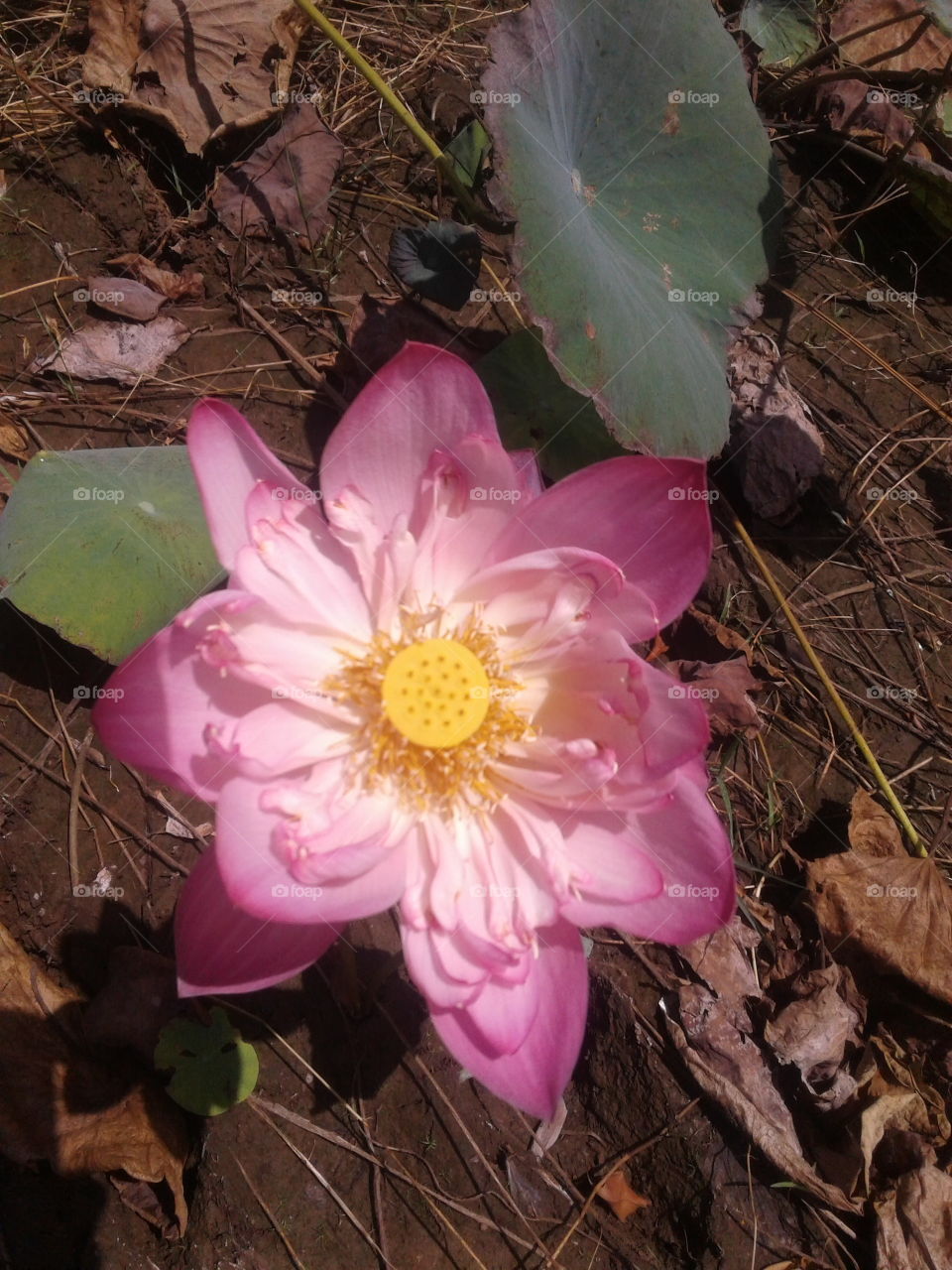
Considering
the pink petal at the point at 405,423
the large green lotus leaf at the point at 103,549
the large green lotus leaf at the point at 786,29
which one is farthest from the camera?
the large green lotus leaf at the point at 786,29

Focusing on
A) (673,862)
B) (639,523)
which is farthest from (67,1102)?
(639,523)

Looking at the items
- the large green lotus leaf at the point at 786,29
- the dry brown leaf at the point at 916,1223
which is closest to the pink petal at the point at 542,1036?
the dry brown leaf at the point at 916,1223

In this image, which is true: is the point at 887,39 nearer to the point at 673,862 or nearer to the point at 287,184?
the point at 287,184

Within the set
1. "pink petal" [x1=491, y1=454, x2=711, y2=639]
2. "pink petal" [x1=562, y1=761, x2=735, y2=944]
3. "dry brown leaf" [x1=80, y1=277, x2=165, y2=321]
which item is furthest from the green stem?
"pink petal" [x1=562, y1=761, x2=735, y2=944]

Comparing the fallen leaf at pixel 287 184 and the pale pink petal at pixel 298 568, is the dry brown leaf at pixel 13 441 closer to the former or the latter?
the fallen leaf at pixel 287 184

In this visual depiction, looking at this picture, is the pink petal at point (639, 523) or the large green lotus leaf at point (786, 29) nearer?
the pink petal at point (639, 523)

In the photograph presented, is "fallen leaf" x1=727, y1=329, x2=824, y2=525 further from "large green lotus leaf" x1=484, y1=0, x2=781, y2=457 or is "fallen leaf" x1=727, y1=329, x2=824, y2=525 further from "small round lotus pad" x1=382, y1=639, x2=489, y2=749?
"small round lotus pad" x1=382, y1=639, x2=489, y2=749
